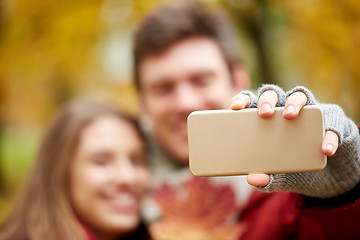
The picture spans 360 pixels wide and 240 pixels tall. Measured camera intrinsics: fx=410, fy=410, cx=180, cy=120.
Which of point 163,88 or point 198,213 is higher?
point 163,88

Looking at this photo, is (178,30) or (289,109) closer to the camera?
(289,109)

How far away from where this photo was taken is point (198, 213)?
6.58ft

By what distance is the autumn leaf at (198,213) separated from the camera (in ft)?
6.37

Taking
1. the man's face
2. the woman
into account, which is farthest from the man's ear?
the woman

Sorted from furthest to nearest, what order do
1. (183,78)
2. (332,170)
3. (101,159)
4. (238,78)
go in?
(238,78)
(183,78)
(101,159)
(332,170)

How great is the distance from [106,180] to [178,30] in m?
0.91

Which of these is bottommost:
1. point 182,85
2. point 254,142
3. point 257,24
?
point 257,24

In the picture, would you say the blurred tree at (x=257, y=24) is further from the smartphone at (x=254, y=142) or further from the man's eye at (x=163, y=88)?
the smartphone at (x=254, y=142)

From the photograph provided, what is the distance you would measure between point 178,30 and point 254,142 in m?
1.31

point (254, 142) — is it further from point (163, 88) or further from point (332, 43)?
point (332, 43)

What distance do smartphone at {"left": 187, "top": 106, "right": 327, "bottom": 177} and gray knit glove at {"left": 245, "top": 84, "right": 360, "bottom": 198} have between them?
2.0 inches

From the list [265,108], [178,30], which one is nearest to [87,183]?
[178,30]

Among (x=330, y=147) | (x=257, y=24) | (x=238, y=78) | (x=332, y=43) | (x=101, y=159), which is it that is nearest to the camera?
(x=330, y=147)

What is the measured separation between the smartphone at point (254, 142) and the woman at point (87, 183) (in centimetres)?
103
